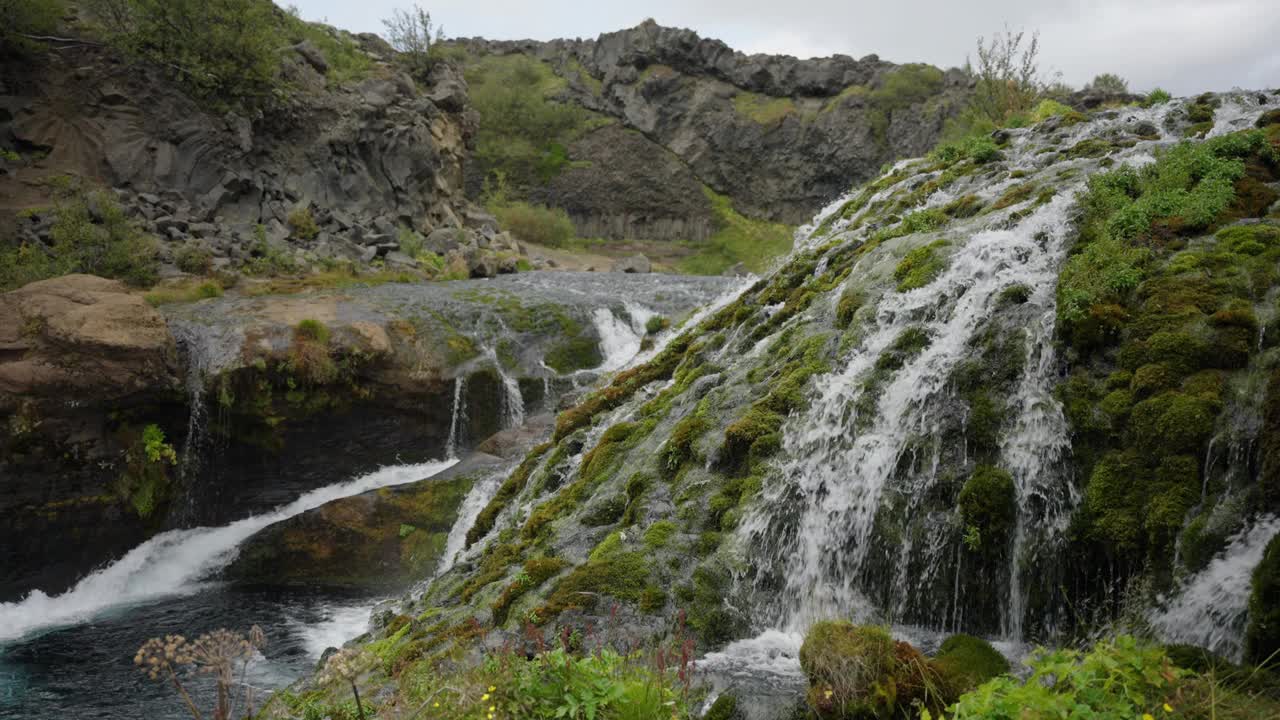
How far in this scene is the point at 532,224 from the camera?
4741 centimetres

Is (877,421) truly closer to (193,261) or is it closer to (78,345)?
(78,345)

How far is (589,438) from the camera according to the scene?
11.3m

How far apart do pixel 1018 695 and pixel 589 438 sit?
8.23 meters

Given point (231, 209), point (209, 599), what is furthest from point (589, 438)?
point (231, 209)

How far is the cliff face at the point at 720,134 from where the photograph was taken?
60.8 m

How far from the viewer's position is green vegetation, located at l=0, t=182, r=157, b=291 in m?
18.2

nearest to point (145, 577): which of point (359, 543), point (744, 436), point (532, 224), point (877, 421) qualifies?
point (359, 543)

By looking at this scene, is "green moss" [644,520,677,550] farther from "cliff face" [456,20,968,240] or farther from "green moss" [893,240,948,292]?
"cliff face" [456,20,968,240]

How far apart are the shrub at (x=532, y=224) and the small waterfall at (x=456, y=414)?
96.1ft

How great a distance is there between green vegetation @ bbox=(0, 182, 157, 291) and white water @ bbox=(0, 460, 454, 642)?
8.34 metres

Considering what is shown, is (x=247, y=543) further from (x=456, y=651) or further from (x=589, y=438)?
(x=456, y=651)

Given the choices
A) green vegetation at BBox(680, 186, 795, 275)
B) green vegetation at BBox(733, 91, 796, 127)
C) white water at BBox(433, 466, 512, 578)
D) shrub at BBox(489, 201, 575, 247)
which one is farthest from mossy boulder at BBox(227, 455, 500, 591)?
green vegetation at BBox(733, 91, 796, 127)

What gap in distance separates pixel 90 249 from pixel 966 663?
23.1m

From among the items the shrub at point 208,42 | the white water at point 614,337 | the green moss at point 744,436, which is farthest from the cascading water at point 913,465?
the shrub at point 208,42
